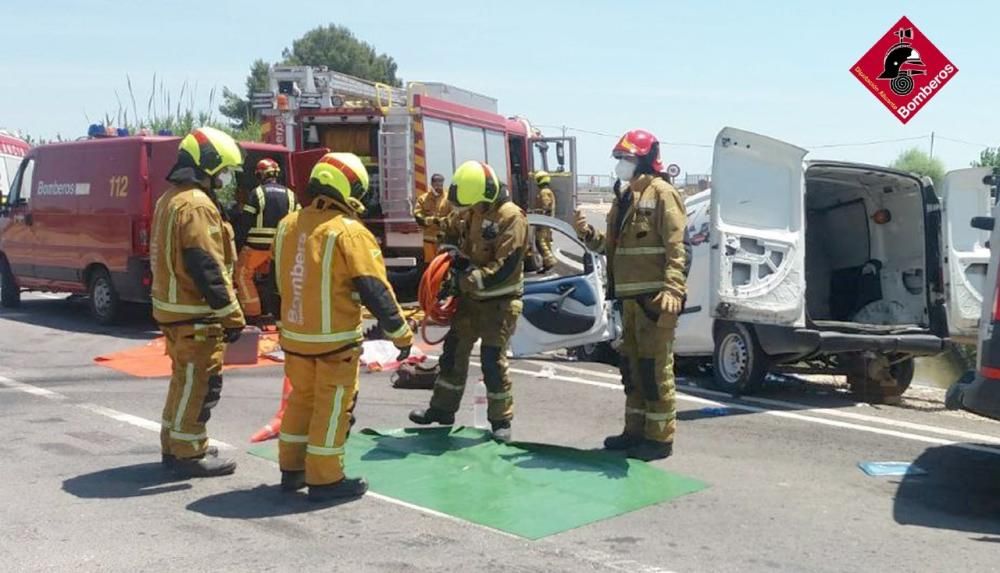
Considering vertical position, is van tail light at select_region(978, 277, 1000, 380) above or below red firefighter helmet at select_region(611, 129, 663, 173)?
below

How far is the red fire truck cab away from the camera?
1270 centimetres

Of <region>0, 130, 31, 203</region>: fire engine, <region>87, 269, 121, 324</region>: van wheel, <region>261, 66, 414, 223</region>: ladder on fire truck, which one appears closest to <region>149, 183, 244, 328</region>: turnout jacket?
<region>87, 269, 121, 324</region>: van wheel

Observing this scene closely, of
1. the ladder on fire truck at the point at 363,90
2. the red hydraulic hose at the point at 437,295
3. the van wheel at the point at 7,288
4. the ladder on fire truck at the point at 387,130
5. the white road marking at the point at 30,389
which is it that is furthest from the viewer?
the ladder on fire truck at the point at 363,90

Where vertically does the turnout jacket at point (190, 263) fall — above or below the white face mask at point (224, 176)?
below

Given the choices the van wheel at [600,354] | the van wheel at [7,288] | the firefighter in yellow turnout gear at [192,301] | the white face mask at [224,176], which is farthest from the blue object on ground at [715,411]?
the van wheel at [7,288]

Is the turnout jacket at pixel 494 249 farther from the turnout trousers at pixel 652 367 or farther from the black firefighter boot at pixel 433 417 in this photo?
the black firefighter boot at pixel 433 417

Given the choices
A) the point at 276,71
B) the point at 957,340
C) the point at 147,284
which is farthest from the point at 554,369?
the point at 276,71

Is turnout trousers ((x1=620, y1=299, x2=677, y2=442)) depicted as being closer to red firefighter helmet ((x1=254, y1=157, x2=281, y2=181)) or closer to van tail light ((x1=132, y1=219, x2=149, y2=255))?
red firefighter helmet ((x1=254, y1=157, x2=281, y2=181))

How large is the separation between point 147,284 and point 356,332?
7.67 meters

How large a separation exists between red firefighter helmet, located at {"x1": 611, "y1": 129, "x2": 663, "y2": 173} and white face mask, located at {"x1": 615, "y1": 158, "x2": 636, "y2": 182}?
0.04 metres

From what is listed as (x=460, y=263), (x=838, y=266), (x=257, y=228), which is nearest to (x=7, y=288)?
(x=257, y=228)

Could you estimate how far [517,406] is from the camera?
29.8ft

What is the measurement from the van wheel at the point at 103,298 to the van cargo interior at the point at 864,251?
832 cm

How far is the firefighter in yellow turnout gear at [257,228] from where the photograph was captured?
11.8m
